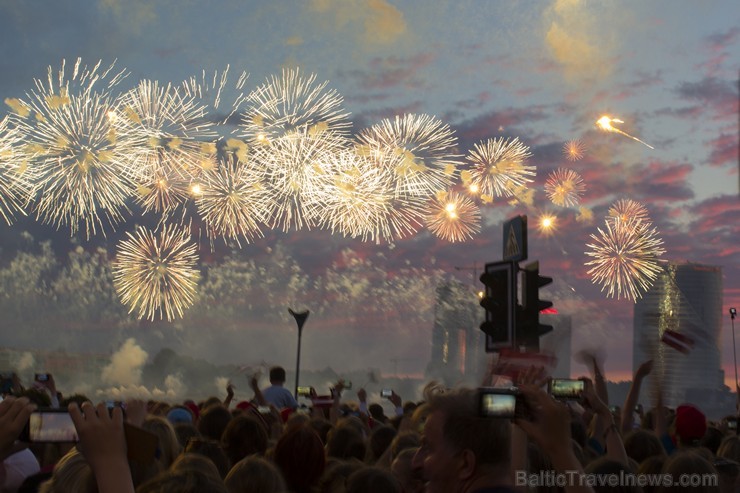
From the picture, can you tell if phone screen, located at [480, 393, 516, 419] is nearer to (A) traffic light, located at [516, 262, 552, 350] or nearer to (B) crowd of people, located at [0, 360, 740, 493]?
(B) crowd of people, located at [0, 360, 740, 493]

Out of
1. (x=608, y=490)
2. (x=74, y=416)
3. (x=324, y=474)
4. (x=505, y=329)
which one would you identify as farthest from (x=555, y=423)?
(x=505, y=329)

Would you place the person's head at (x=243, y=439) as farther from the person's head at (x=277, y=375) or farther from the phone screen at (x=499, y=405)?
the person's head at (x=277, y=375)

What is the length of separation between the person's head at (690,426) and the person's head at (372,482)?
18.6 feet

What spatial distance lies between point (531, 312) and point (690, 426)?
2.17m

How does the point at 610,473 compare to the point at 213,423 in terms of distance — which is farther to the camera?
the point at 213,423

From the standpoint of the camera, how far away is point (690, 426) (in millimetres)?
10727

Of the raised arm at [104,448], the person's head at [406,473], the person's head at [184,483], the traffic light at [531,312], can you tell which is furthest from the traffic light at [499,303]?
the raised arm at [104,448]

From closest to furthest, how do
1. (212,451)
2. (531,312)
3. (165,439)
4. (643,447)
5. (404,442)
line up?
(165,439)
(212,451)
(404,442)
(643,447)
(531,312)

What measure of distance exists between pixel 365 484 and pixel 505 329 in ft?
15.7

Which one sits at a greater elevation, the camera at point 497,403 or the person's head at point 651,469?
the camera at point 497,403

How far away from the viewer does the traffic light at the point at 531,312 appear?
1064 centimetres

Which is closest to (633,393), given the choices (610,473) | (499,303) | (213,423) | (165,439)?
(499,303)

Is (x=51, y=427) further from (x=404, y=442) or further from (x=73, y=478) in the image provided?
(x=404, y=442)

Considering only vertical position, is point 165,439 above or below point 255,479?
above
